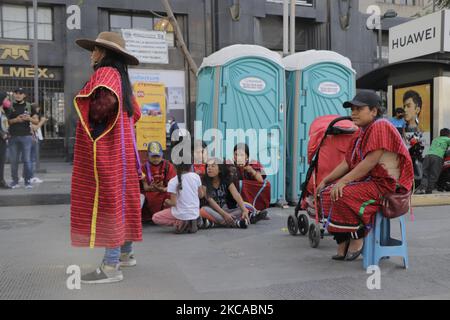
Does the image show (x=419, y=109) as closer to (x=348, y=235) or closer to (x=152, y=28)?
(x=348, y=235)

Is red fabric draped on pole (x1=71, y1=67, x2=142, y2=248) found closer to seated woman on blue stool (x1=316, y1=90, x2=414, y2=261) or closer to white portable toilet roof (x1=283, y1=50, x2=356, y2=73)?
seated woman on blue stool (x1=316, y1=90, x2=414, y2=261)

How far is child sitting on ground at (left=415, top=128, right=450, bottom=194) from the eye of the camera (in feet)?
28.8

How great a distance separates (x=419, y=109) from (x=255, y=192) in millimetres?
4883

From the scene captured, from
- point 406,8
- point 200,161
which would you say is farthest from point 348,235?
point 406,8

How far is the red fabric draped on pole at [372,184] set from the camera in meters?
3.99

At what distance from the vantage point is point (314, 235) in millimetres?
5012

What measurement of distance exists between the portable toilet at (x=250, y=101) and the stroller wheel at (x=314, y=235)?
2.35m

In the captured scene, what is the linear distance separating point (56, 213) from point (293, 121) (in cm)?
383

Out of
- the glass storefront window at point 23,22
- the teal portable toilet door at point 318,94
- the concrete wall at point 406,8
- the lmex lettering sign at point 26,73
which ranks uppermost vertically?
the concrete wall at point 406,8

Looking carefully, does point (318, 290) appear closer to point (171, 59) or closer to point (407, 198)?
point (407, 198)

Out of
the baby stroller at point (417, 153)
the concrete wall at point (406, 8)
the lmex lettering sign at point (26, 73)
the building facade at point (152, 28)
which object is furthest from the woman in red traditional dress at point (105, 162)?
the concrete wall at point (406, 8)

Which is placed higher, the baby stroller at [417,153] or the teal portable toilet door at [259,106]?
the teal portable toilet door at [259,106]

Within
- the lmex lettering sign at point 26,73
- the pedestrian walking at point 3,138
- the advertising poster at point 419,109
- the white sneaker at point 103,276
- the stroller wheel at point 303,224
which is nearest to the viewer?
the white sneaker at point 103,276

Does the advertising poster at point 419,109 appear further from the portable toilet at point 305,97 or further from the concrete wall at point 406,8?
the concrete wall at point 406,8
